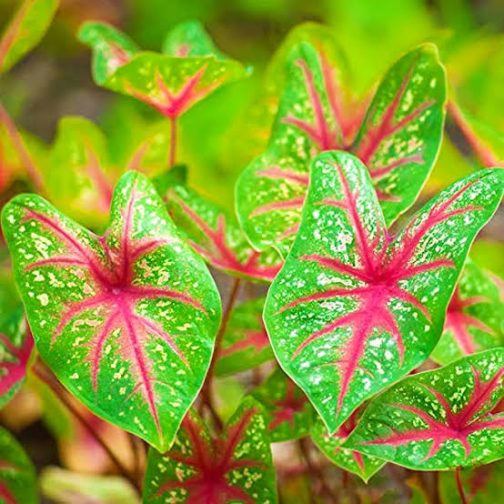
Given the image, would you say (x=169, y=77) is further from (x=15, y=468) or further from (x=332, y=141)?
(x=15, y=468)

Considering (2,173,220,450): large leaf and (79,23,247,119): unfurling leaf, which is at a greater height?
(79,23,247,119): unfurling leaf

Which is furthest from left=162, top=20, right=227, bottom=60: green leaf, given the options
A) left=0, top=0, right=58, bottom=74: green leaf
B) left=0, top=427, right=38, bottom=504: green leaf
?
left=0, top=427, right=38, bottom=504: green leaf

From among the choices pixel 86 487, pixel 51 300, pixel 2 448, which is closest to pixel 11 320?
pixel 2 448

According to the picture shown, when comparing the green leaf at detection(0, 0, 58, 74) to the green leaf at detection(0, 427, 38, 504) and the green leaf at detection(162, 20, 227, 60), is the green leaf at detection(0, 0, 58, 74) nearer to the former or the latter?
the green leaf at detection(162, 20, 227, 60)

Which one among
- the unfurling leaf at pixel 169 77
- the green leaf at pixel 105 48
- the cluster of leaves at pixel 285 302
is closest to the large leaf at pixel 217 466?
the cluster of leaves at pixel 285 302

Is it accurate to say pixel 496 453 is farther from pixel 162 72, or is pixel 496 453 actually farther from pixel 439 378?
pixel 162 72

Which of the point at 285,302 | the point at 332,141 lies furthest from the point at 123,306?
the point at 332,141
